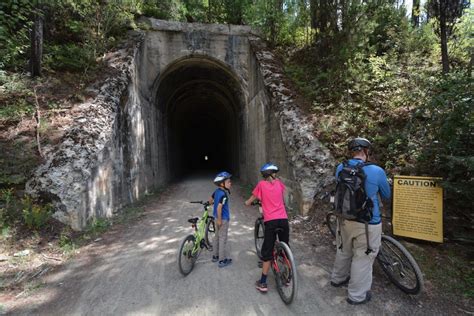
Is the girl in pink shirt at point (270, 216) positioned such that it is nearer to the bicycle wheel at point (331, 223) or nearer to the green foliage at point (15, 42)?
the bicycle wheel at point (331, 223)

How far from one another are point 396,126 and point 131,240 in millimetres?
7230

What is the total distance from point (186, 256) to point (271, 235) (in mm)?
1566

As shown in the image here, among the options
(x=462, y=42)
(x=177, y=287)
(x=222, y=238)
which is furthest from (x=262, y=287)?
(x=462, y=42)

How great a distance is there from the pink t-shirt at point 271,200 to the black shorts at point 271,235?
0.24 feet

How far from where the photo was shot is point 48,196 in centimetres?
603

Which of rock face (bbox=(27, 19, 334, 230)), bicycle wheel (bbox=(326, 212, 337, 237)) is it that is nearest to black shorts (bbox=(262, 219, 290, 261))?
bicycle wheel (bbox=(326, 212, 337, 237))

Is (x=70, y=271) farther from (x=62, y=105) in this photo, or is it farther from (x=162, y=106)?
(x=162, y=106)

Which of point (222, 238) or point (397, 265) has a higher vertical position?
point (222, 238)

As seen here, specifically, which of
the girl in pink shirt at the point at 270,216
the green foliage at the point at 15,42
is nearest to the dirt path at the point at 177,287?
the girl in pink shirt at the point at 270,216

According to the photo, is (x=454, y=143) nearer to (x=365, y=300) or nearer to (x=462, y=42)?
(x=365, y=300)

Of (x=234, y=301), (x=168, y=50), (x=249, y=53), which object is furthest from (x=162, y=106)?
(x=234, y=301)

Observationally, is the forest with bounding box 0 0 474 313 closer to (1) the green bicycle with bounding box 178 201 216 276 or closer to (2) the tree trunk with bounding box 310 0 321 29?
(2) the tree trunk with bounding box 310 0 321 29

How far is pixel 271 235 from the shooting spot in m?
3.96

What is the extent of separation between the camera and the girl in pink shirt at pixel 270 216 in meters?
3.90
